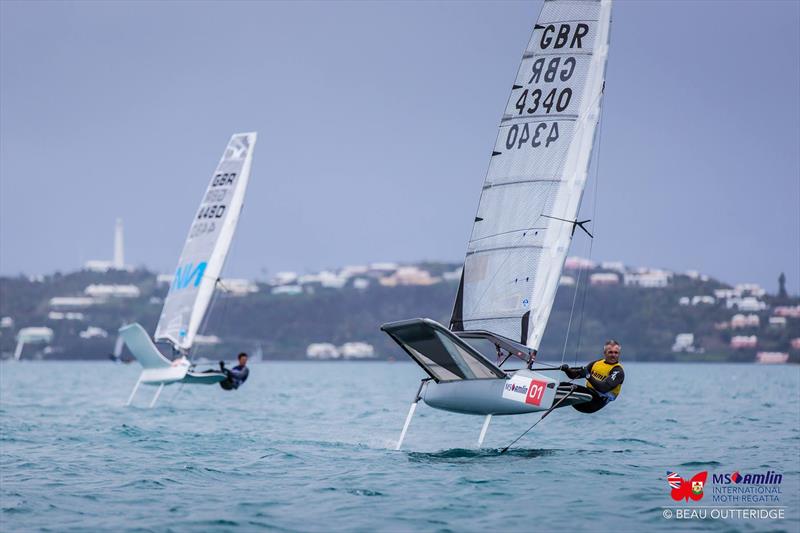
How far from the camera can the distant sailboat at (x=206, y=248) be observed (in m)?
29.9

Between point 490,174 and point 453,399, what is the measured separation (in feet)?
12.8

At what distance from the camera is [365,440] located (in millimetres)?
19938

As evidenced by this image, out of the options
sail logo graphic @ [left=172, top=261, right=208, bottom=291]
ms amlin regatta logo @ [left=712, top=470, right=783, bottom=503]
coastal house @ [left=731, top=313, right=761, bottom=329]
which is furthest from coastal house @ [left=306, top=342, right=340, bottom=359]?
ms amlin regatta logo @ [left=712, top=470, right=783, bottom=503]

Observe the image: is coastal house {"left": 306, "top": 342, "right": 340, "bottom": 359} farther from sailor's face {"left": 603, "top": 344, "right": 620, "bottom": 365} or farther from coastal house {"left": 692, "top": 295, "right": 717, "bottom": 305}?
sailor's face {"left": 603, "top": 344, "right": 620, "bottom": 365}

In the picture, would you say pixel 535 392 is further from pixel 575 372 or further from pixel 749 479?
pixel 749 479

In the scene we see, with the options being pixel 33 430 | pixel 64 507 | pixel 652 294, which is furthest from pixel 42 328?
pixel 64 507

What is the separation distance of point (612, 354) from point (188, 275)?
1719 centimetres

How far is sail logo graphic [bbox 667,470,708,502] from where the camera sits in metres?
12.4

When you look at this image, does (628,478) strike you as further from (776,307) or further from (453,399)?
(776,307)

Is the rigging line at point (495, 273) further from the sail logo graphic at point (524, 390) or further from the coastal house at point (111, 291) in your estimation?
the coastal house at point (111, 291)

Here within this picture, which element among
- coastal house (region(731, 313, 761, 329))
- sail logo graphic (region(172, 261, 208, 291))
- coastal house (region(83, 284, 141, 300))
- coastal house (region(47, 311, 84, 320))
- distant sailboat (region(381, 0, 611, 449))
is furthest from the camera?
coastal house (region(83, 284, 141, 300))

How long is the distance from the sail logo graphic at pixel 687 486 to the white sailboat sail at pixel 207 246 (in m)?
17.6

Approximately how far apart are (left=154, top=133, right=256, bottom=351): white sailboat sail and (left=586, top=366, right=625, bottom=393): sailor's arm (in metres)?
15.6

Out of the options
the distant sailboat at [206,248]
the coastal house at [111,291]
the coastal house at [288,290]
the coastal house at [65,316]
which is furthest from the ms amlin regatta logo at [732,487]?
the coastal house at [288,290]
